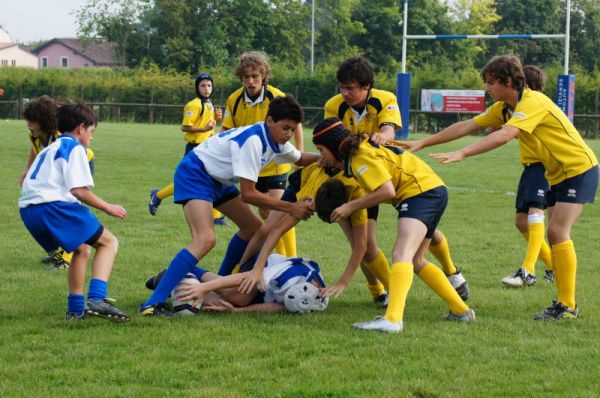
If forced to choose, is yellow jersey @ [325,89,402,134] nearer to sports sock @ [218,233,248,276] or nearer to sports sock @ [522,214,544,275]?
sports sock @ [218,233,248,276]

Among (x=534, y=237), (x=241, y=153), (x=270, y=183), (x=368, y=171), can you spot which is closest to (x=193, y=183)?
(x=241, y=153)

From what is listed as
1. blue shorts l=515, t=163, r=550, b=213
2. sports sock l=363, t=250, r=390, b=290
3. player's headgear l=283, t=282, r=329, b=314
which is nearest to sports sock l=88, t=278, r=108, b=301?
player's headgear l=283, t=282, r=329, b=314

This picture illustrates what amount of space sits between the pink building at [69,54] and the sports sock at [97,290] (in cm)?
9504

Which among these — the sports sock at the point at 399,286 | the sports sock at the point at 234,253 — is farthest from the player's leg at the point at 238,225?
the sports sock at the point at 399,286

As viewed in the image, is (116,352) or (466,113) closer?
(116,352)

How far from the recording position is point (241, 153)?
610cm

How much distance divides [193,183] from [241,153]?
439 mm

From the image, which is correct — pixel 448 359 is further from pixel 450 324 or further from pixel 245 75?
pixel 245 75

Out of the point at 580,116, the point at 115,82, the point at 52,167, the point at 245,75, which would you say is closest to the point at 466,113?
the point at 580,116

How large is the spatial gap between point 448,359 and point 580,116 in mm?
34129

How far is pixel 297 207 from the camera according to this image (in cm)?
614

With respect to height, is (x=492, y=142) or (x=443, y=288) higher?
(x=492, y=142)

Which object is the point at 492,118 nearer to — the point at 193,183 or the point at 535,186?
the point at 535,186

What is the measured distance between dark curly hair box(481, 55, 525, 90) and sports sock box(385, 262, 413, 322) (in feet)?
4.69
